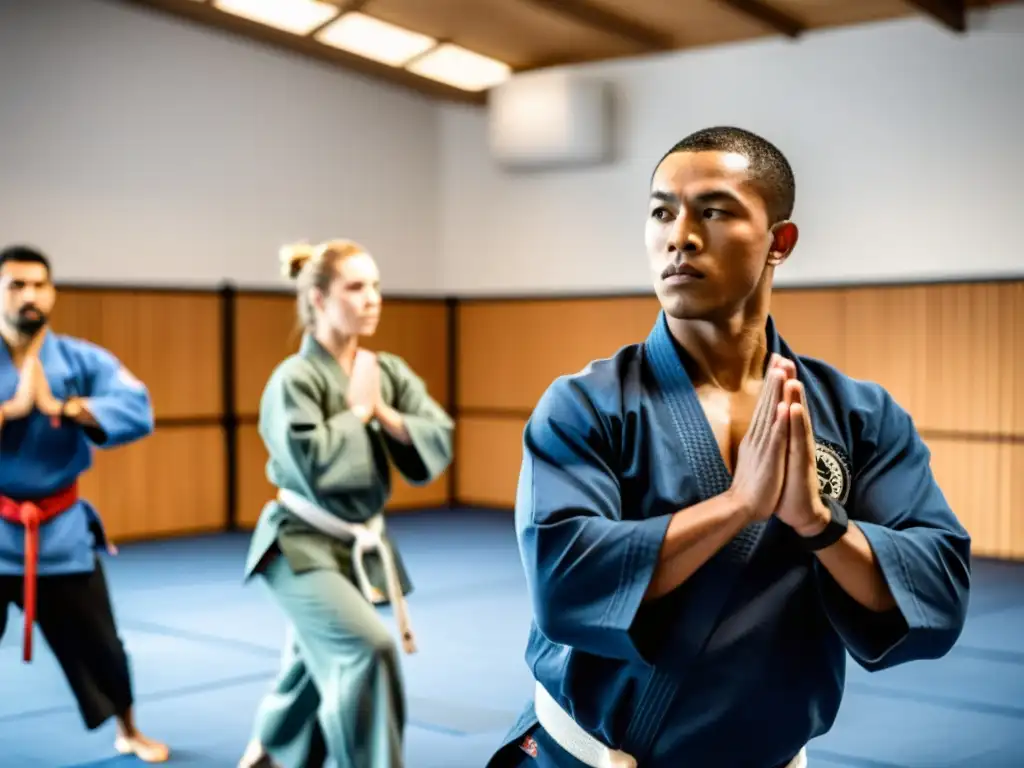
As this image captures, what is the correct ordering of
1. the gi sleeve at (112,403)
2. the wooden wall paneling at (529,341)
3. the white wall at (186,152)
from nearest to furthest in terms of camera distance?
1. the gi sleeve at (112,403)
2. the white wall at (186,152)
3. the wooden wall paneling at (529,341)

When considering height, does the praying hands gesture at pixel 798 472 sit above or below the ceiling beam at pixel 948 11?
below

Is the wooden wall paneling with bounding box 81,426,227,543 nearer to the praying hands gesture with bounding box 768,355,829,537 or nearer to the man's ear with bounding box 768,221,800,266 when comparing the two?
the man's ear with bounding box 768,221,800,266

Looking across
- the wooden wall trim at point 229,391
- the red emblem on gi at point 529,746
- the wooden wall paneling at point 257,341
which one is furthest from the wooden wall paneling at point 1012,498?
the red emblem on gi at point 529,746

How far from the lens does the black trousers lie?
12.6 feet

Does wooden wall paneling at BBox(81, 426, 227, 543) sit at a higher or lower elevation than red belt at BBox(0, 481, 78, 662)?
lower

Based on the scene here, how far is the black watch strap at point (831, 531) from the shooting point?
1.37 meters

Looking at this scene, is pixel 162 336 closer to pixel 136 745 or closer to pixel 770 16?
pixel 770 16

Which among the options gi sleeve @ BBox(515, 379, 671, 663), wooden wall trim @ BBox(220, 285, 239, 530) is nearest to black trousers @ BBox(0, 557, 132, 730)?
gi sleeve @ BBox(515, 379, 671, 663)

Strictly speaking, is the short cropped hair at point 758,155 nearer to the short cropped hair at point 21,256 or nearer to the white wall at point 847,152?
the short cropped hair at point 21,256

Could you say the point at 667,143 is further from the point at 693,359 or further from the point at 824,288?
the point at 693,359

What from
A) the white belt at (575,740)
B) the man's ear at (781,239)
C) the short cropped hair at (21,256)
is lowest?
the white belt at (575,740)

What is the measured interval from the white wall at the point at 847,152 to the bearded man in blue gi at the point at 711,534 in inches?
262

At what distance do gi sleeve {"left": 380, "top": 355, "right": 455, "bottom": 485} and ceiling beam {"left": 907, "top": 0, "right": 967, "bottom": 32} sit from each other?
4889 millimetres

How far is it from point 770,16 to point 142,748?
6014 mm
